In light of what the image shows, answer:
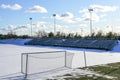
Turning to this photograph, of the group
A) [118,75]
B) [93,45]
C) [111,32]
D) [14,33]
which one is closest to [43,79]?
[118,75]

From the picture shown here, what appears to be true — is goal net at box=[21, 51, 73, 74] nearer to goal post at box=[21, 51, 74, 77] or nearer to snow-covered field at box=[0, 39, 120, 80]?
goal post at box=[21, 51, 74, 77]

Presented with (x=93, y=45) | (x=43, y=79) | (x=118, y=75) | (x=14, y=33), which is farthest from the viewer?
(x=14, y=33)

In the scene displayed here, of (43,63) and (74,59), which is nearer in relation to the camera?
(43,63)

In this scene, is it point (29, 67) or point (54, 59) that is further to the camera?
point (54, 59)

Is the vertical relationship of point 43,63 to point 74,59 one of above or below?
above

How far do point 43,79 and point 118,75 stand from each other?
3.77 m

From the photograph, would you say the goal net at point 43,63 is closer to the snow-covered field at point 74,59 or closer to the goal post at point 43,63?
the goal post at point 43,63

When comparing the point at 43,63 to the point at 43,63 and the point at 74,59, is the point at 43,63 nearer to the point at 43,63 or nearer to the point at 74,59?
the point at 43,63

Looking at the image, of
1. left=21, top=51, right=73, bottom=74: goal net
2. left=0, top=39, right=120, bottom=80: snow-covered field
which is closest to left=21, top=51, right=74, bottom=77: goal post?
left=21, top=51, right=73, bottom=74: goal net

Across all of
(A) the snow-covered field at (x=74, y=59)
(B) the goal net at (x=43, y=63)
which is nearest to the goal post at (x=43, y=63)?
(B) the goal net at (x=43, y=63)

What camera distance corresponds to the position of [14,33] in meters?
119

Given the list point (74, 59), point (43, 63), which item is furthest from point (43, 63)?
point (74, 59)

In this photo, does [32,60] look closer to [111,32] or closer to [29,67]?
[29,67]

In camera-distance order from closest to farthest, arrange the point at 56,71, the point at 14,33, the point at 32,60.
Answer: the point at 56,71, the point at 32,60, the point at 14,33
